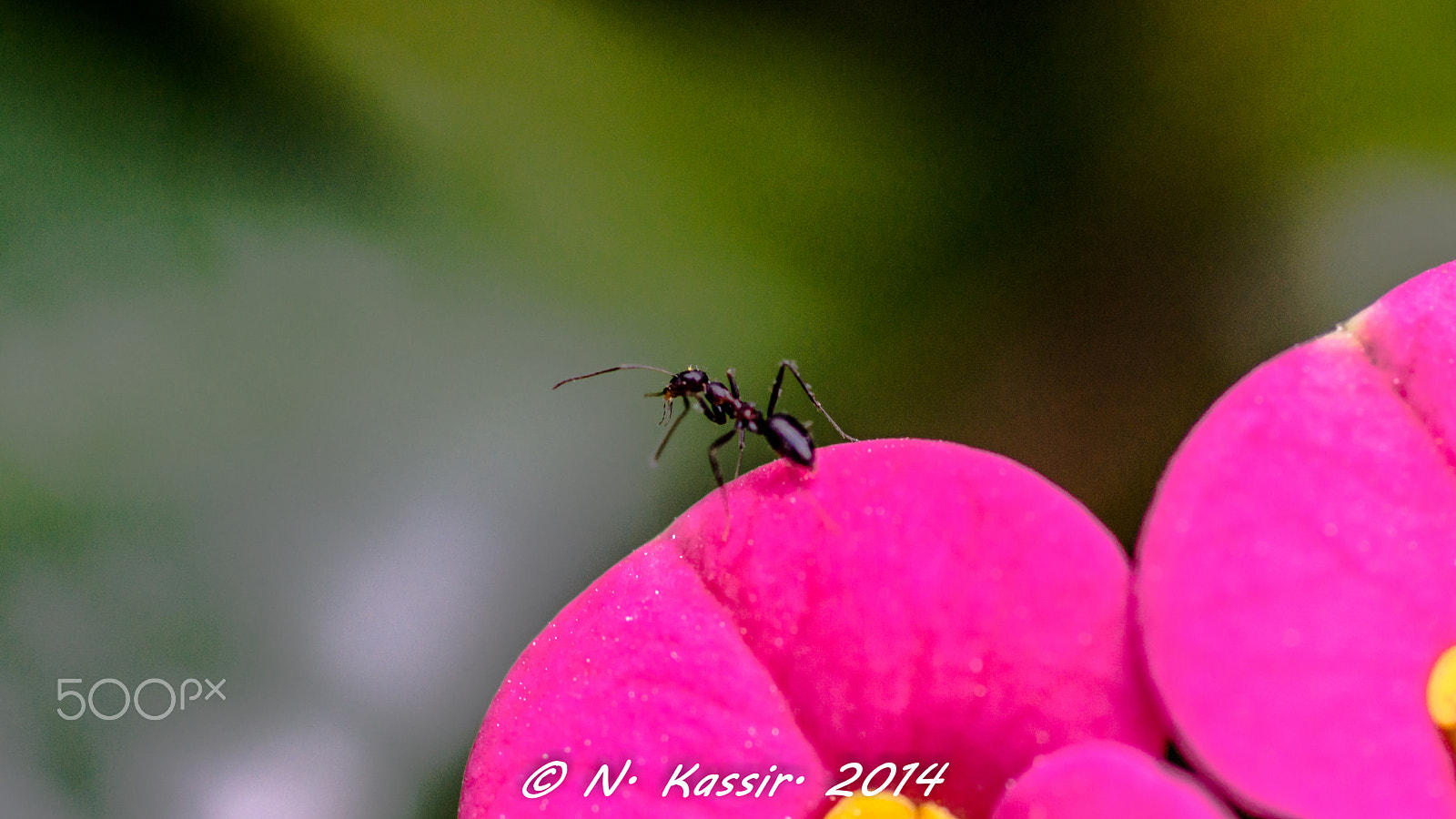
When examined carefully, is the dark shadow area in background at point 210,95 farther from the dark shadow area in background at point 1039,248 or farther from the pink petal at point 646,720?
the pink petal at point 646,720

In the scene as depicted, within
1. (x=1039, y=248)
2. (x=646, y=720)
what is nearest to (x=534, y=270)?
(x=1039, y=248)

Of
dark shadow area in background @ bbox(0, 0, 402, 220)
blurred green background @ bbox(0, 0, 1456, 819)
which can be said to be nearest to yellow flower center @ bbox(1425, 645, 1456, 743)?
blurred green background @ bbox(0, 0, 1456, 819)

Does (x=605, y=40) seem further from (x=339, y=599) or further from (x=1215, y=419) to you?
(x=1215, y=419)

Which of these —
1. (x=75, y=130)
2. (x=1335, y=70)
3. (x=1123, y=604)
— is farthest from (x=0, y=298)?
(x=1335, y=70)

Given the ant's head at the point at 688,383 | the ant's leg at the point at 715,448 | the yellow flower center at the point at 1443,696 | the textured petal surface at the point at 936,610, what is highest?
the yellow flower center at the point at 1443,696

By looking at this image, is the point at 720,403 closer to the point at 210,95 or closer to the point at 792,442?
the point at 792,442

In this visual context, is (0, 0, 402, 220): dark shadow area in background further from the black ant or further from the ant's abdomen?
the ant's abdomen

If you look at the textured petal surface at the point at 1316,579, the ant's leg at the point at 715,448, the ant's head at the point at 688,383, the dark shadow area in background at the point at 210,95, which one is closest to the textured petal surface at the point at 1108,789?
the textured petal surface at the point at 1316,579
